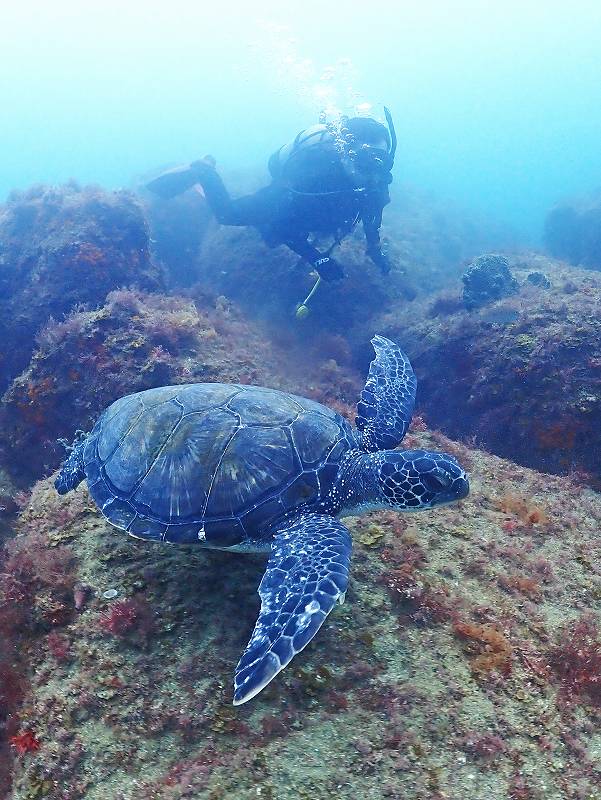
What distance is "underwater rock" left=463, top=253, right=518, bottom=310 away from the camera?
9.39 m

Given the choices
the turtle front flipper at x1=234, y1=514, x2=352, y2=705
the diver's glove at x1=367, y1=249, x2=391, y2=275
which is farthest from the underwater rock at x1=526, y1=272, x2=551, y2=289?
the turtle front flipper at x1=234, y1=514, x2=352, y2=705

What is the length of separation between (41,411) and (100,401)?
1.01 metres

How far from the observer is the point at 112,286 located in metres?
8.93

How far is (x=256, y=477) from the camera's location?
3377mm

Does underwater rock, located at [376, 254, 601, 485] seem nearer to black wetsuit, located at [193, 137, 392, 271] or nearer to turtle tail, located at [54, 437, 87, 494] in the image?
black wetsuit, located at [193, 137, 392, 271]

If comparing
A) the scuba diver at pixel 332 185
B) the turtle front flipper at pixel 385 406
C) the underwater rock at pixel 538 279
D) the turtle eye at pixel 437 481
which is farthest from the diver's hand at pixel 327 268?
the turtle eye at pixel 437 481

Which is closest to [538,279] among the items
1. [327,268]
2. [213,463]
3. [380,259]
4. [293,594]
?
[380,259]

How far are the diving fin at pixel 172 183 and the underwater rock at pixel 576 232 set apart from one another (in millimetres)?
14726

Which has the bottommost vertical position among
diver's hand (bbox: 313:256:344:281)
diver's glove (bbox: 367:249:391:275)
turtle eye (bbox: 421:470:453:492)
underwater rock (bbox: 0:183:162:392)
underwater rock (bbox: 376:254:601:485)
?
underwater rock (bbox: 376:254:601:485)

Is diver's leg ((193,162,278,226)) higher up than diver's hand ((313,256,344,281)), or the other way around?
diver's leg ((193,162,278,226))

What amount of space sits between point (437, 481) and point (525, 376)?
3.96 meters

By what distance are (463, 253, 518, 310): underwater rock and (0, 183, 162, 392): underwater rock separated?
6.45 m

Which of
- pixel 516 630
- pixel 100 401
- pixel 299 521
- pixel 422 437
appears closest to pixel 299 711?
pixel 299 521

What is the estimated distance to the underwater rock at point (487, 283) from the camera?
9.39 m
